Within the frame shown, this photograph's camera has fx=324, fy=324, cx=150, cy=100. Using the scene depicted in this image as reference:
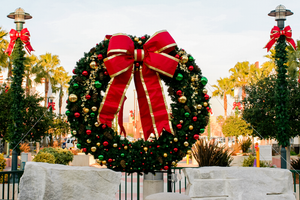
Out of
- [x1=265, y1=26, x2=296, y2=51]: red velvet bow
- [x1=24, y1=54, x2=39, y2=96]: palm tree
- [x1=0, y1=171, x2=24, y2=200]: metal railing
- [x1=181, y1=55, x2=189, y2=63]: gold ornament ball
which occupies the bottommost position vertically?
[x1=0, y1=171, x2=24, y2=200]: metal railing

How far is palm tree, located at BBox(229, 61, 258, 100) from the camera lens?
36125 mm

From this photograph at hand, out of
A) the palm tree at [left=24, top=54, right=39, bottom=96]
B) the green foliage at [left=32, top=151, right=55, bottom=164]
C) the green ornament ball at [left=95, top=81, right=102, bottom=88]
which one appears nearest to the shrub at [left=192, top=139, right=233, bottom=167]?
the green ornament ball at [left=95, top=81, right=102, bottom=88]

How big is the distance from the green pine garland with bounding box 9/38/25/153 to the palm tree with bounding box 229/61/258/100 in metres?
27.8

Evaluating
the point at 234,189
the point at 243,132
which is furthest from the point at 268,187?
the point at 243,132

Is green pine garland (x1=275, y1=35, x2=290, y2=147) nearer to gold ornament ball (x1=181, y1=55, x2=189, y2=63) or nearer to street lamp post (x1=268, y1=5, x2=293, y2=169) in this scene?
street lamp post (x1=268, y1=5, x2=293, y2=169)

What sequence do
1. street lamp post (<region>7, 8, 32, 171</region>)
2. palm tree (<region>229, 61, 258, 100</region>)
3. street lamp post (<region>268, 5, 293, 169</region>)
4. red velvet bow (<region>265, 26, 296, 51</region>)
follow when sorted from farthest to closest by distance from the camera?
palm tree (<region>229, 61, 258, 100</region>), street lamp post (<region>7, 8, 32, 171</region>), street lamp post (<region>268, 5, 293, 169</region>), red velvet bow (<region>265, 26, 296, 51</region>)

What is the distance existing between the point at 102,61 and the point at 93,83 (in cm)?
47

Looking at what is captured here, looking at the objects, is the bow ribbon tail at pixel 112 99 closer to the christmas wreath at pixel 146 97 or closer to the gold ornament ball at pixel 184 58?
the christmas wreath at pixel 146 97

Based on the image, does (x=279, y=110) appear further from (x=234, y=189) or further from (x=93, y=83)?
(x=93, y=83)

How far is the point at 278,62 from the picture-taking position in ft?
40.3

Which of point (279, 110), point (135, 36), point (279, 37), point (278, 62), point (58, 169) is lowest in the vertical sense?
point (58, 169)

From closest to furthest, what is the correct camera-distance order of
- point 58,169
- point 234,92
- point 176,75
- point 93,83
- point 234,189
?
1. point 58,169
2. point 234,189
3. point 93,83
4. point 176,75
5. point 234,92

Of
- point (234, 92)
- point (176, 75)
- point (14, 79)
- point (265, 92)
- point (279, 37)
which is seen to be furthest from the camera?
point (234, 92)

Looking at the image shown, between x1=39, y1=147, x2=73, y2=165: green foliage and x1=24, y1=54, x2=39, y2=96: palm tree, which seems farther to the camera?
x1=24, y1=54, x2=39, y2=96: palm tree
